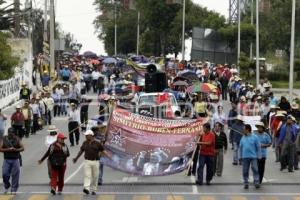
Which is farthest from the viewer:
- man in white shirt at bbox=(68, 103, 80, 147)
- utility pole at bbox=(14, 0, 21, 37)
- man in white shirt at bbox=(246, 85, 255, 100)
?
utility pole at bbox=(14, 0, 21, 37)

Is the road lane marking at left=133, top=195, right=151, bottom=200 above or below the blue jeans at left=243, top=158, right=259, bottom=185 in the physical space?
below

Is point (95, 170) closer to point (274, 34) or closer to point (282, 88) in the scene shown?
point (282, 88)

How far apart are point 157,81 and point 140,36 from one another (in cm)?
6511

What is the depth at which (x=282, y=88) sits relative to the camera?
6209cm

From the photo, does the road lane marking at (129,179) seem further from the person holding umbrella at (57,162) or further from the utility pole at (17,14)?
the utility pole at (17,14)

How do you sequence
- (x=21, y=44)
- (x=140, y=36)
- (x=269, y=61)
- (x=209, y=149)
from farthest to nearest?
1. (x=140, y=36)
2. (x=269, y=61)
3. (x=21, y=44)
4. (x=209, y=149)

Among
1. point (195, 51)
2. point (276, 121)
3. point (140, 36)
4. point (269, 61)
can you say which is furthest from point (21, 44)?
point (140, 36)

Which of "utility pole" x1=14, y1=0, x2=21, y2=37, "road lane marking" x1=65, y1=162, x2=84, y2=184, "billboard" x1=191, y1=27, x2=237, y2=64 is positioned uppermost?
"utility pole" x1=14, y1=0, x2=21, y2=37

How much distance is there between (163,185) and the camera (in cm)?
2433

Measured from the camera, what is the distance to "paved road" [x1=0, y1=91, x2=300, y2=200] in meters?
22.3

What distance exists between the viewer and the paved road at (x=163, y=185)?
2234 centimetres

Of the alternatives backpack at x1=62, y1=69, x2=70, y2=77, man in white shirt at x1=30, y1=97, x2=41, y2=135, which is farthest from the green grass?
man in white shirt at x1=30, y1=97, x2=41, y2=135

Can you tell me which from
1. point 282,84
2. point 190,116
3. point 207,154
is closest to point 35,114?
point 190,116

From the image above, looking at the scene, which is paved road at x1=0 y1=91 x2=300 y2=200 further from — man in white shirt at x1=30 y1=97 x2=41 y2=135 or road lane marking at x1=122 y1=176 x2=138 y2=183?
man in white shirt at x1=30 y1=97 x2=41 y2=135
